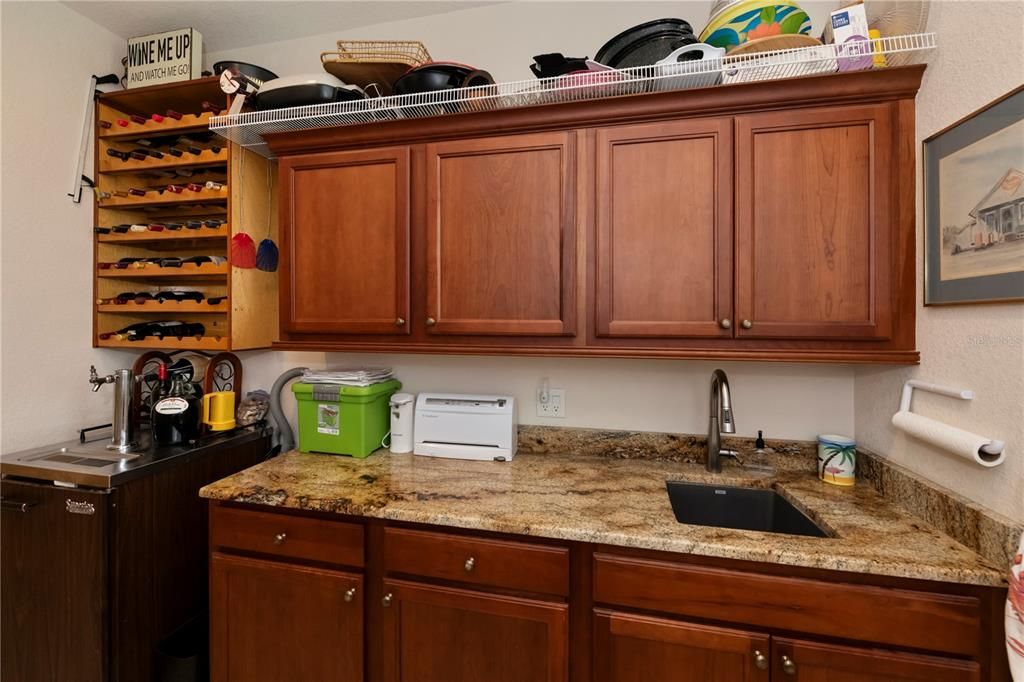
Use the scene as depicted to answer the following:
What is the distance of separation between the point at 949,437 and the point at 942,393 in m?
0.14

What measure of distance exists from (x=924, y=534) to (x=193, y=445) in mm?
2470

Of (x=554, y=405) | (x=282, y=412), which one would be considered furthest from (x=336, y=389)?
(x=554, y=405)

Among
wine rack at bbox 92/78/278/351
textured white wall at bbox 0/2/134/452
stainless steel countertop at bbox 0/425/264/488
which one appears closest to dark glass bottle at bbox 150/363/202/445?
stainless steel countertop at bbox 0/425/264/488

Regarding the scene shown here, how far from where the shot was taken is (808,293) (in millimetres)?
1238

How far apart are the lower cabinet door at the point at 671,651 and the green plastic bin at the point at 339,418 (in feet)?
3.54

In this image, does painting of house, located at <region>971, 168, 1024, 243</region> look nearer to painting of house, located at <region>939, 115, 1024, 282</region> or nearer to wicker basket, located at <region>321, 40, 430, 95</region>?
painting of house, located at <region>939, 115, 1024, 282</region>

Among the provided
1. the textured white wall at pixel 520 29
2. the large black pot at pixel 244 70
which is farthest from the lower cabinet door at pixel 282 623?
the textured white wall at pixel 520 29

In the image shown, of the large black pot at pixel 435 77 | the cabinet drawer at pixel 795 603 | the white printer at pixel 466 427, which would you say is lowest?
the cabinet drawer at pixel 795 603

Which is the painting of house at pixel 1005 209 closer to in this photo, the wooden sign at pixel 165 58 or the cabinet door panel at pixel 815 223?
the cabinet door panel at pixel 815 223

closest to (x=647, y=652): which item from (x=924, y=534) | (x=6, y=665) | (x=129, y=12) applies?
(x=924, y=534)

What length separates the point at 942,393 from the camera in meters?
1.09

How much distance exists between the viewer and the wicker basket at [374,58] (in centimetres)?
155

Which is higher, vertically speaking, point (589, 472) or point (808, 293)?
point (808, 293)

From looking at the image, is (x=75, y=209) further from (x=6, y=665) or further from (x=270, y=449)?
(x=6, y=665)
